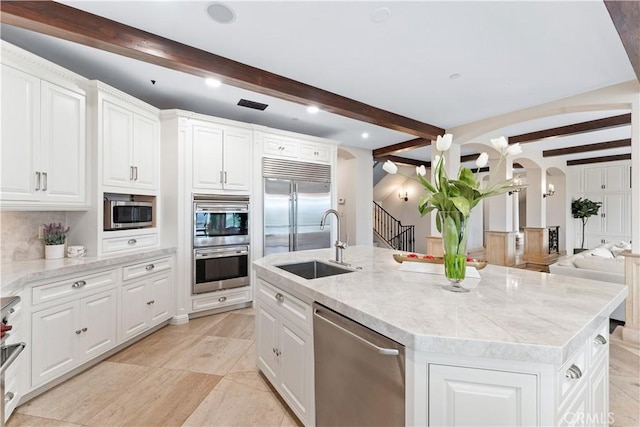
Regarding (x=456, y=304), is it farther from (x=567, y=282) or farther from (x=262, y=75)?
(x=262, y=75)

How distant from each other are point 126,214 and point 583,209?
10650 millimetres

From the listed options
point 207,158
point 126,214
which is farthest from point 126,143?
point 207,158

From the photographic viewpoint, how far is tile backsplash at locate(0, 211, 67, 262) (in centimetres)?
229

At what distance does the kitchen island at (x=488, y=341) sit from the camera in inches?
35.9

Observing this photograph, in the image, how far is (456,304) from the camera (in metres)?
1.26

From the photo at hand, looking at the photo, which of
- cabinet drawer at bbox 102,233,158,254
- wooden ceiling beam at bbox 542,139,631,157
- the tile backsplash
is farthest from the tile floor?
wooden ceiling beam at bbox 542,139,631,157

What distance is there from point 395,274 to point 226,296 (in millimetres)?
2632

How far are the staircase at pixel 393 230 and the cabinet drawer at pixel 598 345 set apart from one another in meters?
7.47

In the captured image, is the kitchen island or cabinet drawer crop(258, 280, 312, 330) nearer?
the kitchen island

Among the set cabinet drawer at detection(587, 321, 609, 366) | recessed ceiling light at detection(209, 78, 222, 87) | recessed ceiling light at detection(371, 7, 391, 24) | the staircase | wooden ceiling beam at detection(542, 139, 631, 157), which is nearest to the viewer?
cabinet drawer at detection(587, 321, 609, 366)

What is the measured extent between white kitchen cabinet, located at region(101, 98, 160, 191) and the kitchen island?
92.3 inches

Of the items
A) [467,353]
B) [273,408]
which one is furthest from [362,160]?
[467,353]

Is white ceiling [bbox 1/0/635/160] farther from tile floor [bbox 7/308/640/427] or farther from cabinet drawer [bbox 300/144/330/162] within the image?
tile floor [bbox 7/308/640/427]

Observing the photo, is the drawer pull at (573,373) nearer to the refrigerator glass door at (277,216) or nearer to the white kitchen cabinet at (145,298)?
the white kitchen cabinet at (145,298)
